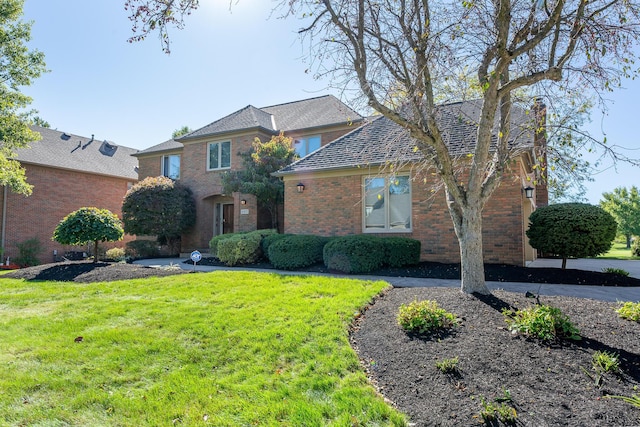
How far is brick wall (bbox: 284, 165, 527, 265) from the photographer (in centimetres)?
972

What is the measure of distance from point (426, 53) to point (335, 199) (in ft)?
23.2

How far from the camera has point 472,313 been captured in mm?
4637

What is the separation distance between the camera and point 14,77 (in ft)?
47.2

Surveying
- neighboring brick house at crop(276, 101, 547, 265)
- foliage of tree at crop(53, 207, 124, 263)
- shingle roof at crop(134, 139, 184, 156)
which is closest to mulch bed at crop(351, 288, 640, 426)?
neighboring brick house at crop(276, 101, 547, 265)

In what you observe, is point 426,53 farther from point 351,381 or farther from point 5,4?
point 5,4

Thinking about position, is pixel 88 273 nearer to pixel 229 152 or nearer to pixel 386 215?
pixel 386 215

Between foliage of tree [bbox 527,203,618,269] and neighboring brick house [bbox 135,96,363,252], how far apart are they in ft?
32.0

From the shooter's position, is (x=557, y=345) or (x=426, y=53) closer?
(x=557, y=345)

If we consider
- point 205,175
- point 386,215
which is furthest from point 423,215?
point 205,175

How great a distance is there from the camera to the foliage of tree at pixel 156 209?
54.4ft

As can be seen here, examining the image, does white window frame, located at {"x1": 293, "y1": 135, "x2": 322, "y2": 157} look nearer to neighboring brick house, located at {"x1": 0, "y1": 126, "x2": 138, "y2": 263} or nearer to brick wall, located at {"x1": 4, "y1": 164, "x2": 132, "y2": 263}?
neighboring brick house, located at {"x1": 0, "y1": 126, "x2": 138, "y2": 263}

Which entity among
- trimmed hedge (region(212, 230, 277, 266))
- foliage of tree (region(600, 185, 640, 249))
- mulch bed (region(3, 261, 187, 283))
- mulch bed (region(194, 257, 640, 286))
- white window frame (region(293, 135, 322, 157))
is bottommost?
mulch bed (region(3, 261, 187, 283))

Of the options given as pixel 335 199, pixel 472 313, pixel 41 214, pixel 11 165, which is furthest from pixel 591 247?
pixel 41 214

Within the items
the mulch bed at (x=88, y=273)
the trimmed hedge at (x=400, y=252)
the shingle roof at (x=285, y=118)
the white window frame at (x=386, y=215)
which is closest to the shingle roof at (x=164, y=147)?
the shingle roof at (x=285, y=118)
